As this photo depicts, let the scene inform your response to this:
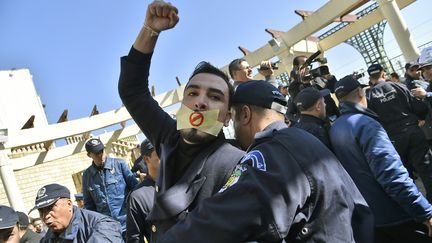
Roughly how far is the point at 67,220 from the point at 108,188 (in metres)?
1.69

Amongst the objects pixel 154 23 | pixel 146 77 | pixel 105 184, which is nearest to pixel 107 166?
pixel 105 184

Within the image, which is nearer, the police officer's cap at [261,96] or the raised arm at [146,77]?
the police officer's cap at [261,96]

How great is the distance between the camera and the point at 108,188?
434cm

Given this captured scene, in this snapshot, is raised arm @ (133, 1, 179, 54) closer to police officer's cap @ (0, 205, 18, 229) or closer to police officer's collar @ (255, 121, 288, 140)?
police officer's collar @ (255, 121, 288, 140)

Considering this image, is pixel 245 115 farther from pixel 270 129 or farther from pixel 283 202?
pixel 283 202

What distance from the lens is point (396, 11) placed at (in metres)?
7.31

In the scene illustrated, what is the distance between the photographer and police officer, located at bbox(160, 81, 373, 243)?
963 millimetres

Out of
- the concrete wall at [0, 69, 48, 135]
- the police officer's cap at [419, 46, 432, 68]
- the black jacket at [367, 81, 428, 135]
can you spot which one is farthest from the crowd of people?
the concrete wall at [0, 69, 48, 135]

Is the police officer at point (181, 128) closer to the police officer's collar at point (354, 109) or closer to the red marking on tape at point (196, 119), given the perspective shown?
the red marking on tape at point (196, 119)

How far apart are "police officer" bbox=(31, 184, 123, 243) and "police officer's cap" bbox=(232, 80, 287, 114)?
5.39 ft

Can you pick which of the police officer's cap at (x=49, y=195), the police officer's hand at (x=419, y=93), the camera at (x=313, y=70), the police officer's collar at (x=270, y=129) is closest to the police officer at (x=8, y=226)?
the police officer's cap at (x=49, y=195)

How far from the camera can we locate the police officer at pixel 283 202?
3.16 feet

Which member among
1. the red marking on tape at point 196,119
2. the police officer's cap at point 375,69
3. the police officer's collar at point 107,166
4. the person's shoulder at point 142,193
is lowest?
the person's shoulder at point 142,193

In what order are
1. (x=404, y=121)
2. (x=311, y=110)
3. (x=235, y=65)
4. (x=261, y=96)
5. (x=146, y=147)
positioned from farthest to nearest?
1. (x=404, y=121)
2. (x=235, y=65)
3. (x=146, y=147)
4. (x=311, y=110)
5. (x=261, y=96)
